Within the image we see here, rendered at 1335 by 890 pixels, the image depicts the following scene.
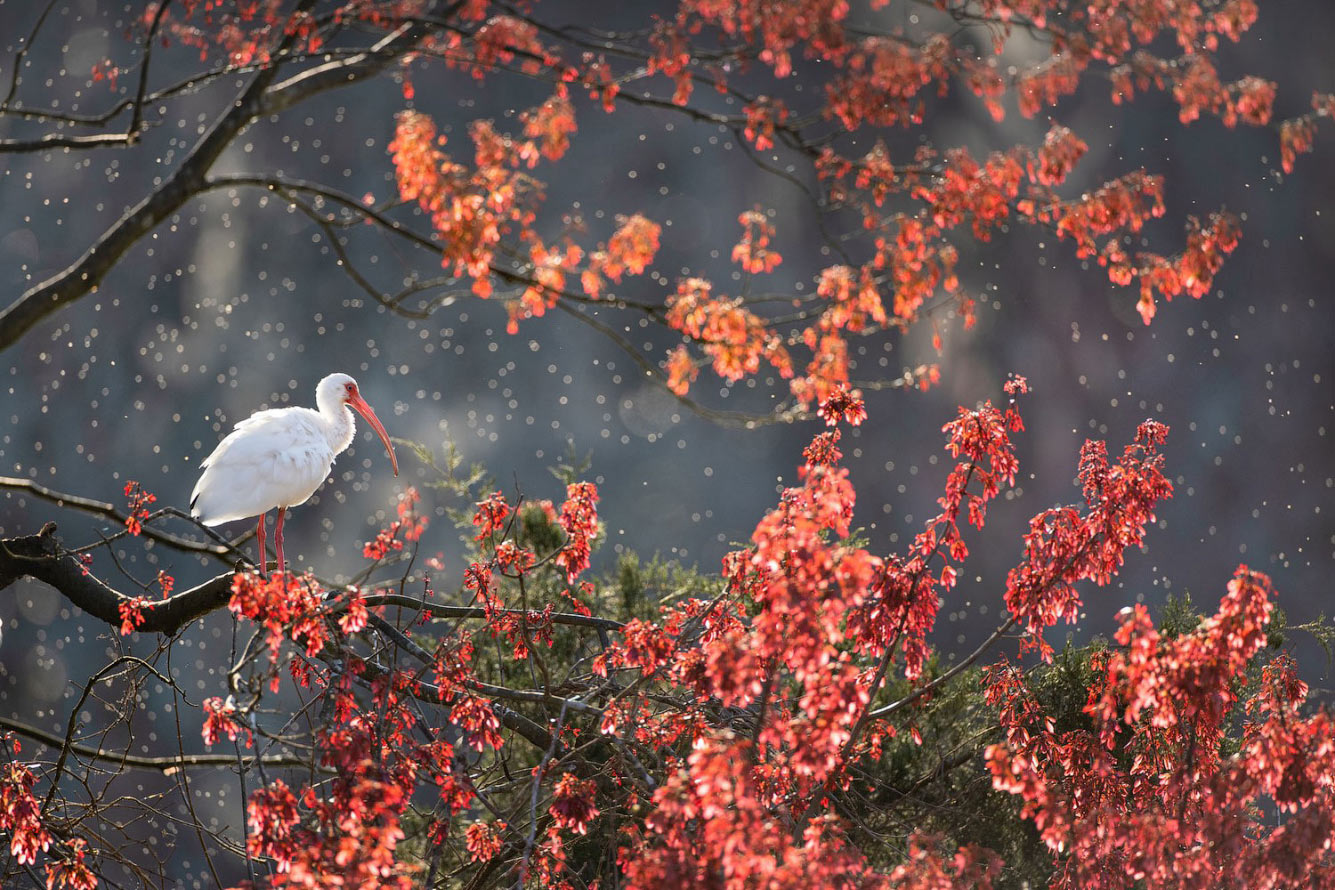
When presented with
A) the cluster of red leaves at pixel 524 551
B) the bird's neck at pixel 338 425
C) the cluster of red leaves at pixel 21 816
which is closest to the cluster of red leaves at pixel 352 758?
the cluster of red leaves at pixel 524 551

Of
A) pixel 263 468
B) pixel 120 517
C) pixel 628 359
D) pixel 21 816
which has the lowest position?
pixel 628 359

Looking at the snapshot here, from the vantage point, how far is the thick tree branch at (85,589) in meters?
3.88

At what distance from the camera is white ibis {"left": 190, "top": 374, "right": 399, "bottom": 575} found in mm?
4688

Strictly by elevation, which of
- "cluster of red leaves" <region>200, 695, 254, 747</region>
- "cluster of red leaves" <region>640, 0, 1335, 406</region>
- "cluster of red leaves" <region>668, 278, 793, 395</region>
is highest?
"cluster of red leaves" <region>640, 0, 1335, 406</region>

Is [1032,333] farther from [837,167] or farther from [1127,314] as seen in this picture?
[837,167]

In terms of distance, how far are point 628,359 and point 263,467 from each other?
5.29m

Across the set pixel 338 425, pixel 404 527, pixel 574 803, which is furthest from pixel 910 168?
pixel 338 425

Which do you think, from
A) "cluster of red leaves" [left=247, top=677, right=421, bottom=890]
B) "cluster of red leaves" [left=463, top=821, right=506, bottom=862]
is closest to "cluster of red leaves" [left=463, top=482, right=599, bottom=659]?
"cluster of red leaves" [left=463, top=821, right=506, bottom=862]

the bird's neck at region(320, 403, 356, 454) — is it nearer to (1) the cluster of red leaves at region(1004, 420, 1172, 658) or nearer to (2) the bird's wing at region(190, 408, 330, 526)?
(2) the bird's wing at region(190, 408, 330, 526)

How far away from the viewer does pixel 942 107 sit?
9734 mm

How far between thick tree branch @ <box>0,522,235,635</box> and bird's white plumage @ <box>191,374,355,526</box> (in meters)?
0.64

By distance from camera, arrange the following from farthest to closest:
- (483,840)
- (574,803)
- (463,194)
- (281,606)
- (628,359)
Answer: (628,359), (483,840), (463,194), (574,803), (281,606)

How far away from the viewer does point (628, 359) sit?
9852 mm

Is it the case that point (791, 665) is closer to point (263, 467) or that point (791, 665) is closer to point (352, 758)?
point (352, 758)
